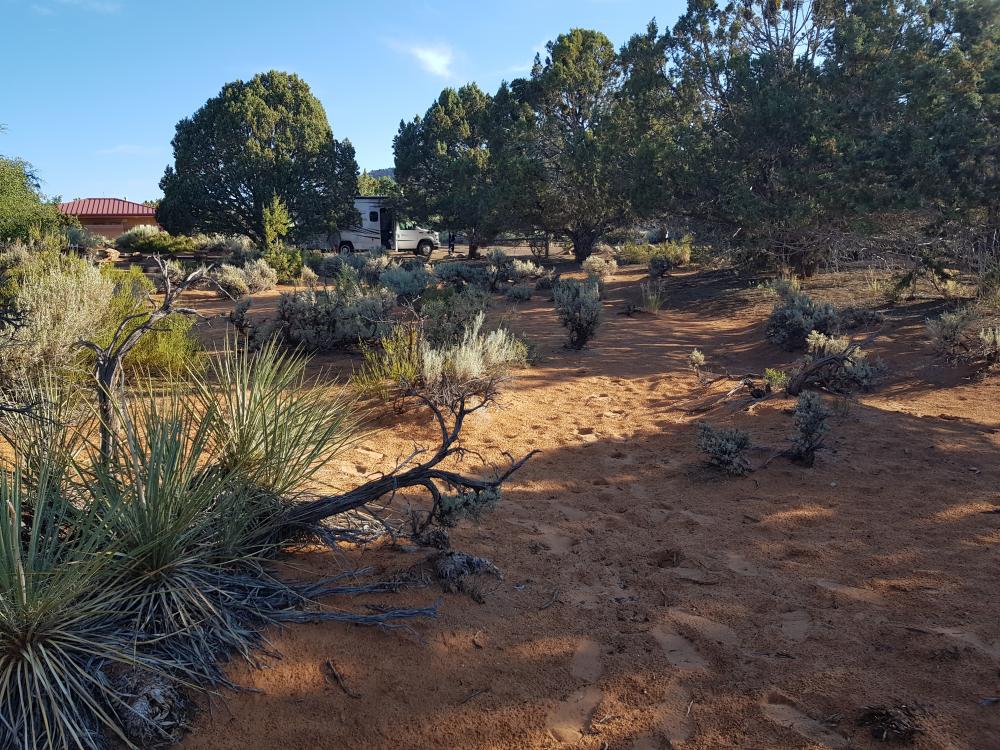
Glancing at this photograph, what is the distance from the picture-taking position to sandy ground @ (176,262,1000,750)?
2215 millimetres

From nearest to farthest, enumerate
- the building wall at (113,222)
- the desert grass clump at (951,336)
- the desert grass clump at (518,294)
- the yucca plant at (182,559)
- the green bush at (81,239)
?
the yucca plant at (182,559) < the desert grass clump at (951,336) < the desert grass clump at (518,294) < the green bush at (81,239) < the building wall at (113,222)

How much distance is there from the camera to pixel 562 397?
712cm

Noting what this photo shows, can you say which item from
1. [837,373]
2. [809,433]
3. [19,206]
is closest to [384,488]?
[809,433]

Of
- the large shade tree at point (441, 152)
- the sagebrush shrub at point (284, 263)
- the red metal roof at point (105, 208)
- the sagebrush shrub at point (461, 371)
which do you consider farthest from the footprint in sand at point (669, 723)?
the red metal roof at point (105, 208)

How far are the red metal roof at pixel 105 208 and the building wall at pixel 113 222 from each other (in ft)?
1.20

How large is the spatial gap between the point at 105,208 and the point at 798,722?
5179cm

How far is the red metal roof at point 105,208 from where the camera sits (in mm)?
43125

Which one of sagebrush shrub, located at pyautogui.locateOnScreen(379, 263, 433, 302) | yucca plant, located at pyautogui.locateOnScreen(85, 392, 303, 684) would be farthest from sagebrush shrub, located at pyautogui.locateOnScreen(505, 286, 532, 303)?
yucca plant, located at pyautogui.locateOnScreen(85, 392, 303, 684)

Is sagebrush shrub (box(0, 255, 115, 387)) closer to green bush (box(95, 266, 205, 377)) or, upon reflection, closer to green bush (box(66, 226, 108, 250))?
green bush (box(95, 266, 205, 377))

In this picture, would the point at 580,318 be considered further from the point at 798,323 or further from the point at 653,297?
the point at 653,297

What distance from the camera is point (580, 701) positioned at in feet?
7.77

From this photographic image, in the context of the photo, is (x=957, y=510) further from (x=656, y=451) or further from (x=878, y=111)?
(x=878, y=111)

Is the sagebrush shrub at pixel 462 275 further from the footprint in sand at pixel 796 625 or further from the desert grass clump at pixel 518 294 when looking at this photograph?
the footprint in sand at pixel 796 625

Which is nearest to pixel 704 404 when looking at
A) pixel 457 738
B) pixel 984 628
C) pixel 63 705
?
pixel 984 628
